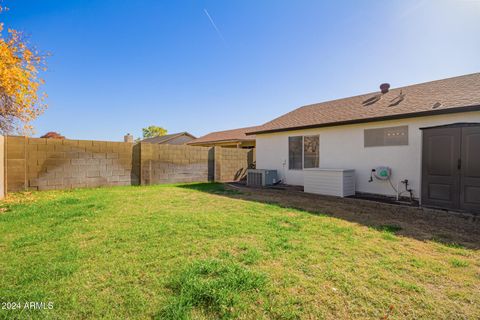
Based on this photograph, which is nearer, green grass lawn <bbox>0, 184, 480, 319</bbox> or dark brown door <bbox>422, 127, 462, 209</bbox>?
green grass lawn <bbox>0, 184, 480, 319</bbox>

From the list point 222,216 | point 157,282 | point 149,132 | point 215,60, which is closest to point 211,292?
point 157,282

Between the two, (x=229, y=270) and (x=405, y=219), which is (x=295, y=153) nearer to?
(x=405, y=219)

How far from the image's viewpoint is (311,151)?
900 centimetres

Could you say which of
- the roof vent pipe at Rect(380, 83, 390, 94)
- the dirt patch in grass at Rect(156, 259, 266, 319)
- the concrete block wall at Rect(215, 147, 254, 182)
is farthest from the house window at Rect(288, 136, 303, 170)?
the dirt patch in grass at Rect(156, 259, 266, 319)

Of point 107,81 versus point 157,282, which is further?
point 107,81

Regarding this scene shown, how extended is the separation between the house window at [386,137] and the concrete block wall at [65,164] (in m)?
9.10

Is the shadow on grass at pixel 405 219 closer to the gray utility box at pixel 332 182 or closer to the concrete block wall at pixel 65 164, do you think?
the gray utility box at pixel 332 182

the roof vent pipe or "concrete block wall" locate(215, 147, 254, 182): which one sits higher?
the roof vent pipe

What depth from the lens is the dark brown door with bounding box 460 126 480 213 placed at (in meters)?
4.76

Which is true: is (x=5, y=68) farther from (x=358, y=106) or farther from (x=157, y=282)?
(x=358, y=106)

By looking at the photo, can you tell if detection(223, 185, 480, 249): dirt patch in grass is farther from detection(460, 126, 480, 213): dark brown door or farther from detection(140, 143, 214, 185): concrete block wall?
detection(140, 143, 214, 185): concrete block wall

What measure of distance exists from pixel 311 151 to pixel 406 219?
4.71m

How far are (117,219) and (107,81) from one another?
10.9 m

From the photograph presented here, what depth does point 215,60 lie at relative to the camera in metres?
10.6
